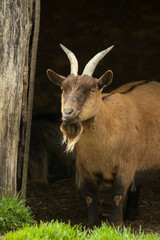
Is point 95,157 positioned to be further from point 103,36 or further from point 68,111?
point 103,36

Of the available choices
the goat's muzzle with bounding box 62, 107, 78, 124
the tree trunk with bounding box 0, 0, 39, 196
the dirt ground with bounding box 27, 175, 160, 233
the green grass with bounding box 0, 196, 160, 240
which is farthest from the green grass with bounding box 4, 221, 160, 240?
the dirt ground with bounding box 27, 175, 160, 233

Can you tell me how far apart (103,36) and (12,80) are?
10.7 ft

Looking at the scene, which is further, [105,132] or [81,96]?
[105,132]

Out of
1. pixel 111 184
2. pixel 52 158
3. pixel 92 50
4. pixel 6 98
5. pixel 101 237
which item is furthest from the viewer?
pixel 52 158

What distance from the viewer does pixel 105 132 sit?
591 cm

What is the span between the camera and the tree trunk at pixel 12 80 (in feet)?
17.6

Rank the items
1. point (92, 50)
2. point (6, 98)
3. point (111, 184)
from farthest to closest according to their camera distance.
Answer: point (92, 50) → point (111, 184) → point (6, 98)

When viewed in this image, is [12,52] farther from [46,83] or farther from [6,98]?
[46,83]

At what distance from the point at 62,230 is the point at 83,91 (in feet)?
5.30

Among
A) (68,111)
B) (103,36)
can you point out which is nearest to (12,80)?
(68,111)

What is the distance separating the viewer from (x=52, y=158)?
383 inches

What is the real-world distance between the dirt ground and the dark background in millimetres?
1761

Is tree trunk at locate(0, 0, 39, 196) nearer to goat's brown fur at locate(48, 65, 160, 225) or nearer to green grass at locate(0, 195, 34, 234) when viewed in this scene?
green grass at locate(0, 195, 34, 234)

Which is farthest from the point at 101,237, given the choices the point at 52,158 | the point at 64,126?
the point at 52,158
